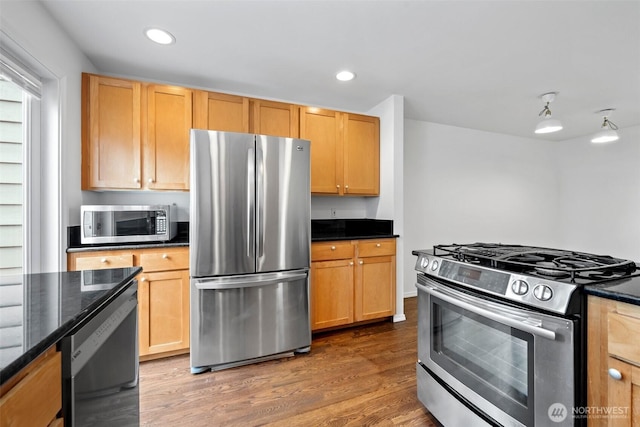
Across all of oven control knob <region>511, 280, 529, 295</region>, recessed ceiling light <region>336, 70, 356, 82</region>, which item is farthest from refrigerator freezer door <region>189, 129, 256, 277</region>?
oven control knob <region>511, 280, 529, 295</region>

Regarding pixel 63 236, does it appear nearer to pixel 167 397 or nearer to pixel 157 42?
pixel 167 397

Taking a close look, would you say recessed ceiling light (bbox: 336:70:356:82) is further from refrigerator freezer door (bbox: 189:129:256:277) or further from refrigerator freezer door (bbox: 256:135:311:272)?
refrigerator freezer door (bbox: 189:129:256:277)

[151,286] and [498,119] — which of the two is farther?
[498,119]

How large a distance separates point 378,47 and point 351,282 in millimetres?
2069

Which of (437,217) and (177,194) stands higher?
(177,194)

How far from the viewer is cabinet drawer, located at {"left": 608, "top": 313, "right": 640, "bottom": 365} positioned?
2.80ft

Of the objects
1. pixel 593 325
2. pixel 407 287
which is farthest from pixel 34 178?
pixel 407 287

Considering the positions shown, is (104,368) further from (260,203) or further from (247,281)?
(260,203)

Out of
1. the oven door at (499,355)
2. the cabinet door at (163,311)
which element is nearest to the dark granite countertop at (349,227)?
the cabinet door at (163,311)

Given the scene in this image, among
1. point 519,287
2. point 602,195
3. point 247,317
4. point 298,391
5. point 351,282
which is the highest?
point 602,195

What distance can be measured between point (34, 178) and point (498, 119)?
4.92 meters

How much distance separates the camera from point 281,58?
2.28 m

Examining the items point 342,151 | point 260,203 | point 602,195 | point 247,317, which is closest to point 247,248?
point 260,203

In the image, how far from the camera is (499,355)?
1198 mm
